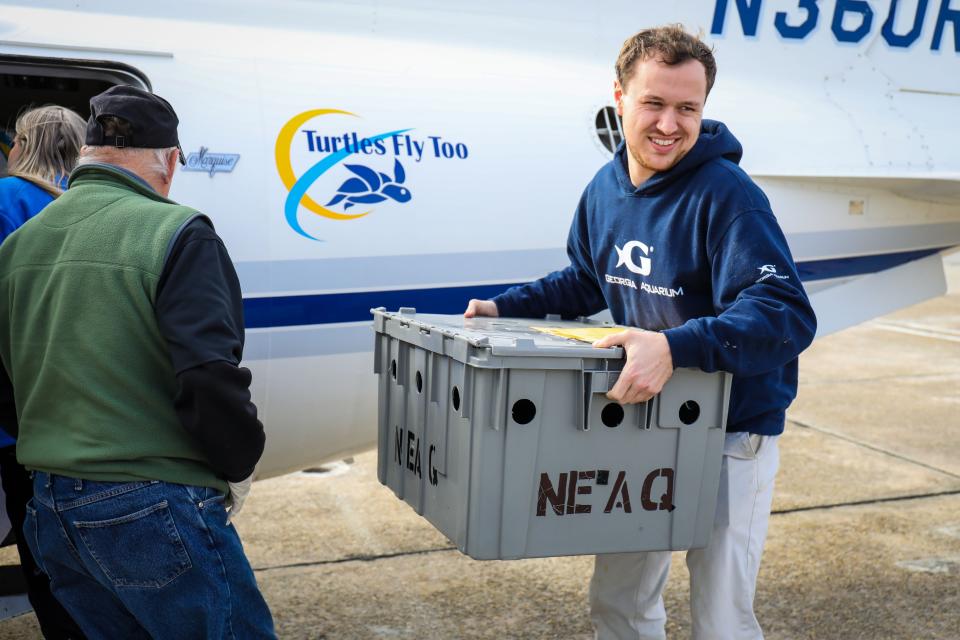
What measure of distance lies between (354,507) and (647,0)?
310 cm

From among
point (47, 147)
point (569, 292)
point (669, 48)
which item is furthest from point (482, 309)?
point (47, 147)

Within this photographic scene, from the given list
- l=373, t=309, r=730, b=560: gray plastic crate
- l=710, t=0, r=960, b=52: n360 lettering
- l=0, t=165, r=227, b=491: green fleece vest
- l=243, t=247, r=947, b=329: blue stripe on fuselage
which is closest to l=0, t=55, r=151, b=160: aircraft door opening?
l=243, t=247, r=947, b=329: blue stripe on fuselage

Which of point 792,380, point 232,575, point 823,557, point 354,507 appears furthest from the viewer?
point 354,507

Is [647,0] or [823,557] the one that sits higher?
[647,0]

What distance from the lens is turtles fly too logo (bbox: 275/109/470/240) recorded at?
3.51 m

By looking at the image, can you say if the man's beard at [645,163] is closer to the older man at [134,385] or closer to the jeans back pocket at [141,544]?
the older man at [134,385]

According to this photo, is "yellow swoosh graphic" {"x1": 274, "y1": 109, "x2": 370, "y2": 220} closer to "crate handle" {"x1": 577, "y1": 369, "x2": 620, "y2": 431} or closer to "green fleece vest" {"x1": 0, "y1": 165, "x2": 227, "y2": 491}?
"green fleece vest" {"x1": 0, "y1": 165, "x2": 227, "y2": 491}

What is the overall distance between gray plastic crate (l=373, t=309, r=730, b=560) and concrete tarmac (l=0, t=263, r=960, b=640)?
6.46 ft

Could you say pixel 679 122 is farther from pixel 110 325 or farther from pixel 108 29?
pixel 108 29

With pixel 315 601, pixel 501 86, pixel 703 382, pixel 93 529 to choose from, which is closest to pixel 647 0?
pixel 501 86

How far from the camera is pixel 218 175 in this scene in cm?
341

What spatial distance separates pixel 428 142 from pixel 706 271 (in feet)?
5.09

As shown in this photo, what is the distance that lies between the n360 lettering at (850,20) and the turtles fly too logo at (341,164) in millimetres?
1797

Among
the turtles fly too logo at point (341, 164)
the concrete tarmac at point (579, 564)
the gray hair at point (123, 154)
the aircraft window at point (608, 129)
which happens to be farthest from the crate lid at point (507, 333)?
the concrete tarmac at point (579, 564)
